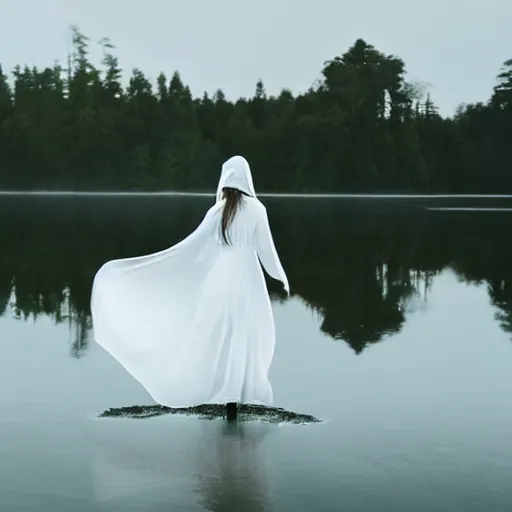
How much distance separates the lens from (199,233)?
8672 millimetres

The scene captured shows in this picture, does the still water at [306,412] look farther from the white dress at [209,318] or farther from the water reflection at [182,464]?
the white dress at [209,318]

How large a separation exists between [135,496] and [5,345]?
599 centimetres

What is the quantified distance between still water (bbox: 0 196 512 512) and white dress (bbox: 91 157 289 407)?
31 centimetres

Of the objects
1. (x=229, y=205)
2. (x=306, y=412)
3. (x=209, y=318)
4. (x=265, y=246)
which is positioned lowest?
(x=306, y=412)

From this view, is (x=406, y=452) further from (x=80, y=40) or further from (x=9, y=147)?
(x=80, y=40)

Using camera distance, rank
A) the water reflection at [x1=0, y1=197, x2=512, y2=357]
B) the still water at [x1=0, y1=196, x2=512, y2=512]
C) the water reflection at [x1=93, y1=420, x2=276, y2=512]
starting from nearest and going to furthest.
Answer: the water reflection at [x1=93, y1=420, x2=276, y2=512] < the still water at [x1=0, y1=196, x2=512, y2=512] < the water reflection at [x1=0, y1=197, x2=512, y2=357]

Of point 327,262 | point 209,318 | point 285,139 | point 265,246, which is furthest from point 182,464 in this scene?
point 285,139

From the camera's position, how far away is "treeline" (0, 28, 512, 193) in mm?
111562

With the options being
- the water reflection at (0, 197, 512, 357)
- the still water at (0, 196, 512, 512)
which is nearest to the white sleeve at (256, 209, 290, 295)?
the still water at (0, 196, 512, 512)

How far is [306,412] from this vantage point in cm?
905

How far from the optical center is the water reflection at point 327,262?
15516 mm

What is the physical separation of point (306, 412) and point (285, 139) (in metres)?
108

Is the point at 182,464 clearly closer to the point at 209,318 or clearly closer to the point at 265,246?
the point at 209,318

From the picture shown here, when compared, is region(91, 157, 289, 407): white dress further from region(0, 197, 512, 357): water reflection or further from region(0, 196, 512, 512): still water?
region(0, 197, 512, 357): water reflection
